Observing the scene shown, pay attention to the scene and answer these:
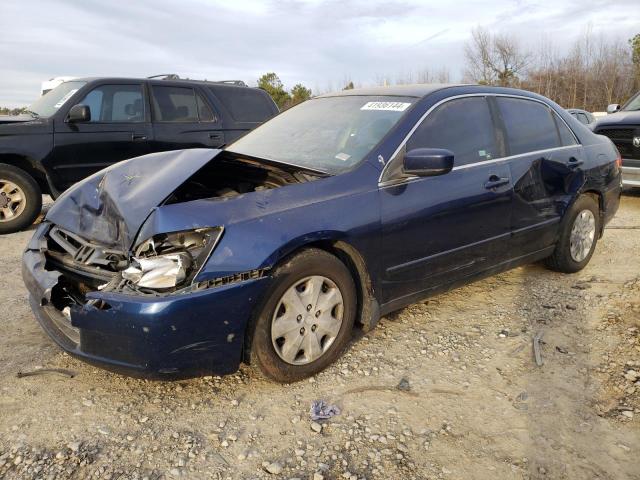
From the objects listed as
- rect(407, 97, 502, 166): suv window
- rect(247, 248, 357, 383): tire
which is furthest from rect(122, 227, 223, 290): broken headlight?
rect(407, 97, 502, 166): suv window

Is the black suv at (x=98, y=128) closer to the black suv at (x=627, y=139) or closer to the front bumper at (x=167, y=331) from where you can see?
the front bumper at (x=167, y=331)

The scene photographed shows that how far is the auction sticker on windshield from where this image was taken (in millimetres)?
3418

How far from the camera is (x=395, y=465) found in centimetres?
219

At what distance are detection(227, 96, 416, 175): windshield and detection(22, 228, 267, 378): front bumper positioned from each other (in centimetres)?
106

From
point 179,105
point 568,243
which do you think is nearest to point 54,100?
point 179,105

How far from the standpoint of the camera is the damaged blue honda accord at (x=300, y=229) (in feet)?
7.96

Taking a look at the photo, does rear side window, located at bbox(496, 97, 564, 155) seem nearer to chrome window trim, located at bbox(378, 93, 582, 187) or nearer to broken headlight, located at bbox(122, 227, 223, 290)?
chrome window trim, located at bbox(378, 93, 582, 187)

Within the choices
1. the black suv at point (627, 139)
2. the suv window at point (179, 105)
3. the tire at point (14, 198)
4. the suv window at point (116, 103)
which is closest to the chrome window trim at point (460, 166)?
the black suv at point (627, 139)

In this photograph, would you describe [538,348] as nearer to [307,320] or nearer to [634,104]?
[307,320]

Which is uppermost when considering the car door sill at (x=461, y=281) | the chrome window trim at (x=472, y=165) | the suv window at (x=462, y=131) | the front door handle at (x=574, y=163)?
the suv window at (x=462, y=131)

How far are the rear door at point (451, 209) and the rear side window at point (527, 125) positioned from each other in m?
0.19

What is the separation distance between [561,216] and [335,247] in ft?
7.70

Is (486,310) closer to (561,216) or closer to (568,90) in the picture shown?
(561,216)

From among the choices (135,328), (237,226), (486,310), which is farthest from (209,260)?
(486,310)
